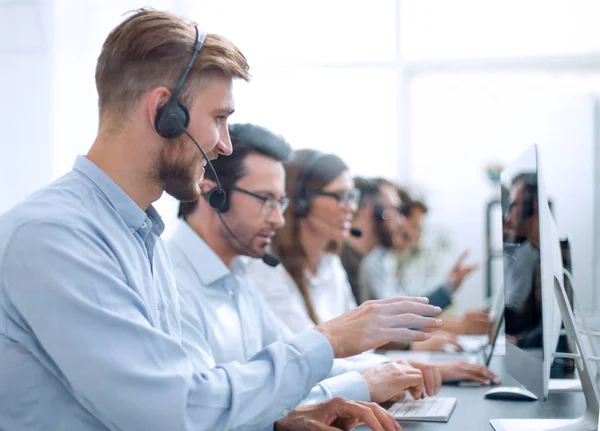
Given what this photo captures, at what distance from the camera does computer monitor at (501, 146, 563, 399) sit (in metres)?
1.13

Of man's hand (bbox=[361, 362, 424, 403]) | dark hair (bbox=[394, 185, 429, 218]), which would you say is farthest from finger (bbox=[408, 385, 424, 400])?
dark hair (bbox=[394, 185, 429, 218])

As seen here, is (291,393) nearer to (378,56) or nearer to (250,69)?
(250,69)

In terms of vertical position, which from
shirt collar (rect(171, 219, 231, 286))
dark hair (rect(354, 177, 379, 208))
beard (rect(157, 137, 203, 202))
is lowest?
shirt collar (rect(171, 219, 231, 286))

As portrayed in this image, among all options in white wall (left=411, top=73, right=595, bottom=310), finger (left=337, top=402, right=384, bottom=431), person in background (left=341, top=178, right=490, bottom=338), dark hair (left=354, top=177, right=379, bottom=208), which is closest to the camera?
finger (left=337, top=402, right=384, bottom=431)

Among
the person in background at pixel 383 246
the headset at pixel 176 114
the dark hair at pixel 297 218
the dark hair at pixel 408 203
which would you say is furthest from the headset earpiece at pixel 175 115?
the dark hair at pixel 408 203

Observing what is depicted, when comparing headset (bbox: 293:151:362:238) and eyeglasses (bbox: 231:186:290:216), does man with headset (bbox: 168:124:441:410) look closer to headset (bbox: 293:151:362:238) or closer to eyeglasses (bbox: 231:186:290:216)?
eyeglasses (bbox: 231:186:290:216)

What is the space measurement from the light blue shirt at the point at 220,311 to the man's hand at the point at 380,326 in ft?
→ 1.28

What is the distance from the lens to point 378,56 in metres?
4.39

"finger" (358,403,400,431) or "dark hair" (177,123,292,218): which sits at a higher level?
"dark hair" (177,123,292,218)

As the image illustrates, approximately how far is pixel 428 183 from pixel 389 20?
3.19 feet

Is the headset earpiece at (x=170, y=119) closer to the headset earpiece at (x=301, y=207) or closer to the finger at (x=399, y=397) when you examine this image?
the finger at (x=399, y=397)

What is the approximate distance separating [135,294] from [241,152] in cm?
92

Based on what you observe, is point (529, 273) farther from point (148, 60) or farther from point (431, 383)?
point (148, 60)

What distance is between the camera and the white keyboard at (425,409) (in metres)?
1.34
